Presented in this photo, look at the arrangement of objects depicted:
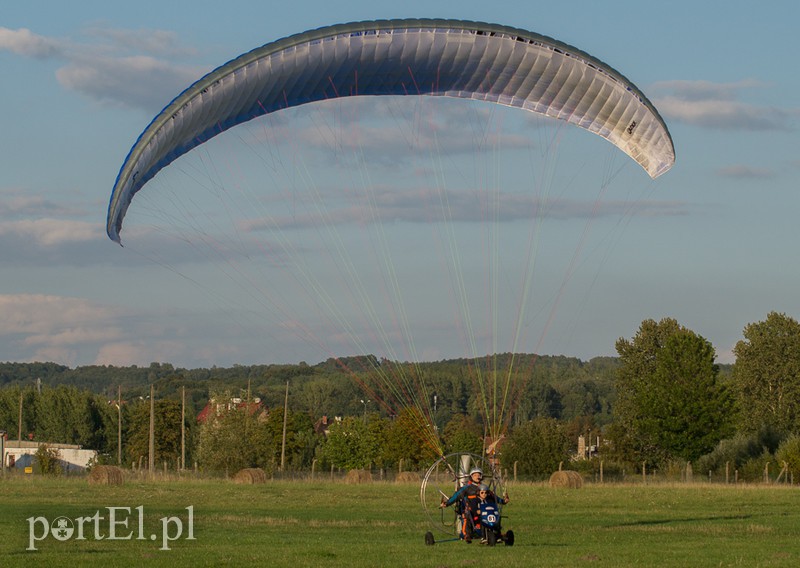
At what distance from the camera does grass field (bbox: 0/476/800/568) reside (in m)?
13.8

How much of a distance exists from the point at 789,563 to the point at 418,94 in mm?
9503

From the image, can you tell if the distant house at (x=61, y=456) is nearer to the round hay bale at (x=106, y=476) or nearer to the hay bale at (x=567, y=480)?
the round hay bale at (x=106, y=476)

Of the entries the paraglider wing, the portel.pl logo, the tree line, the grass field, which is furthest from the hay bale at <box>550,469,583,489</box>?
the paraglider wing

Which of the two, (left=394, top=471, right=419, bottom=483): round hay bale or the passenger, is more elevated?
the passenger

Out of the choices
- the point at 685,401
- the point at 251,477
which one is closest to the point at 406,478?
the point at 251,477

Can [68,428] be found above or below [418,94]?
below

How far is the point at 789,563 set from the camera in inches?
527

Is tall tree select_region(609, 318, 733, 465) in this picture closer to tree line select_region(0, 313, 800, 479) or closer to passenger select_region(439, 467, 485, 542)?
tree line select_region(0, 313, 800, 479)

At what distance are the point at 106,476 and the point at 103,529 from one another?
684 inches

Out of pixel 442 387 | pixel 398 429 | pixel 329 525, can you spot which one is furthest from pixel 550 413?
pixel 329 525

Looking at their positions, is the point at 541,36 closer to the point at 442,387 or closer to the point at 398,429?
the point at 398,429

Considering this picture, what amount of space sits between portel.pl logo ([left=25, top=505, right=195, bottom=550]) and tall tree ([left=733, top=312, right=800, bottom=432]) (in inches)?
2083

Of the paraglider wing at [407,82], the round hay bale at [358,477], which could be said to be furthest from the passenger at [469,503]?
the round hay bale at [358,477]

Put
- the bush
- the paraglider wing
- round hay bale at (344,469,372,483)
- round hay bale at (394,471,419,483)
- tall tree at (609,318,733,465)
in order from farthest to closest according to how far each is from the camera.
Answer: tall tree at (609,318,733,465), the bush, round hay bale at (394,471,419,483), round hay bale at (344,469,372,483), the paraglider wing
